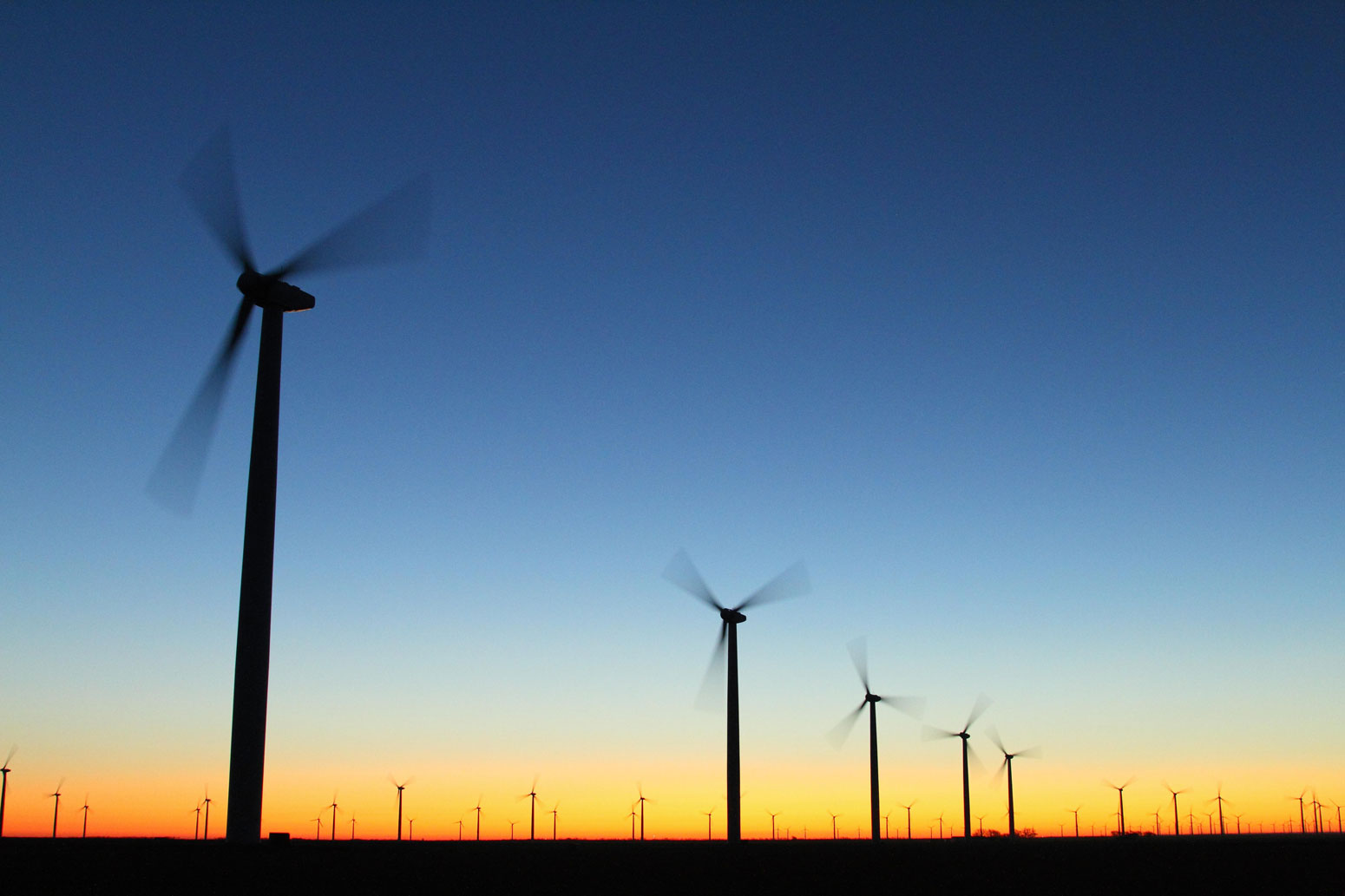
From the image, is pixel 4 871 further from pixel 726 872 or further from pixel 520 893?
pixel 726 872

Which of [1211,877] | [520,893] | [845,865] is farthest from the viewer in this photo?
[845,865]

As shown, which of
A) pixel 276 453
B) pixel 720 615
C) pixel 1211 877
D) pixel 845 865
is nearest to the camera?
pixel 276 453

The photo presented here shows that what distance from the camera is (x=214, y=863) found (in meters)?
52.8

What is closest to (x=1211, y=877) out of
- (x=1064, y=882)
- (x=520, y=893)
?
(x=1064, y=882)

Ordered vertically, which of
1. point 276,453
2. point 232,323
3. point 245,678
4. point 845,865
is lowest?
point 845,865

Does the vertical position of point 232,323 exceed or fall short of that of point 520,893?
it exceeds it

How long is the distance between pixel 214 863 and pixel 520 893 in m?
13.4

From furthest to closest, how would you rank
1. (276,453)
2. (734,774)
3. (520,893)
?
(734,774) < (276,453) < (520,893)

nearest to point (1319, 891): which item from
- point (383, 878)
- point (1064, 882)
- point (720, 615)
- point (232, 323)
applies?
point (1064, 882)

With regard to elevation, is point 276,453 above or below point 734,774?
above

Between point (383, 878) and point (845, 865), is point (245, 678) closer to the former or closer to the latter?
point (383, 878)

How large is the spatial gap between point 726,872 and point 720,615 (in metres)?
57.4

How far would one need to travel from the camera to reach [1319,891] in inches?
2047

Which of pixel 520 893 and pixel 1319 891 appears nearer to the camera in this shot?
pixel 520 893
